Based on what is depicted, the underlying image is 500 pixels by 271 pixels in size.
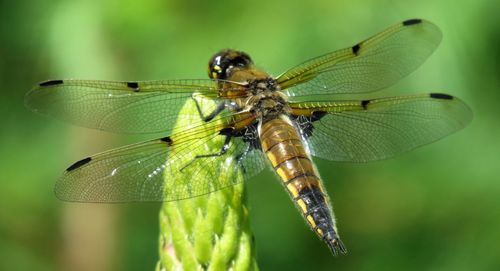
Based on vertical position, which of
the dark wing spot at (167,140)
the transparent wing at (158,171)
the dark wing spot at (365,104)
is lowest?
the transparent wing at (158,171)

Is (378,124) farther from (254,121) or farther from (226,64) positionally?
(226,64)

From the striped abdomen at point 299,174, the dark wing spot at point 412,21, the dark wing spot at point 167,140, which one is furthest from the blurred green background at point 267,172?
the dark wing spot at point 167,140

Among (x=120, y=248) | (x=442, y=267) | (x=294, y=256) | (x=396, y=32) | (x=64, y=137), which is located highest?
(x=64, y=137)

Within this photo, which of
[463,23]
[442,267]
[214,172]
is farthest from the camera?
[442,267]

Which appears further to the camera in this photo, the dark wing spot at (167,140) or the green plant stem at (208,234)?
the dark wing spot at (167,140)

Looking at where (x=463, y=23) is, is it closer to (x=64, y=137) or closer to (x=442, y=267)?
(x=442, y=267)

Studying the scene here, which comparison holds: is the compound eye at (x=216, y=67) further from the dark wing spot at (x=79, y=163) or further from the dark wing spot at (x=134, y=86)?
the dark wing spot at (x=79, y=163)

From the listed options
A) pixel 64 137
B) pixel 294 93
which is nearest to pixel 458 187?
pixel 294 93
